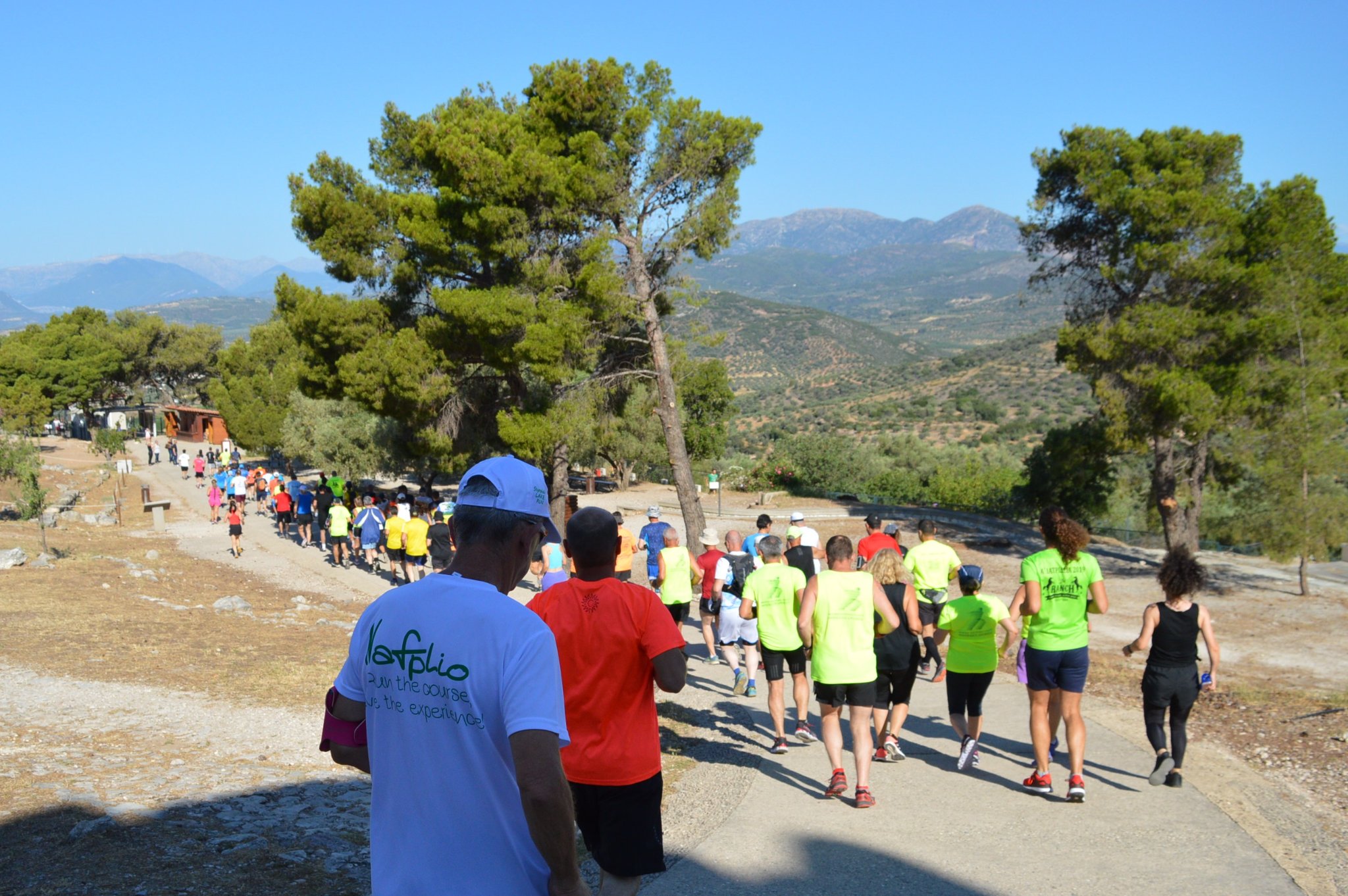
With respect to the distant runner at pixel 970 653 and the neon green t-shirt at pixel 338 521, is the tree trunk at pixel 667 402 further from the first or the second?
the distant runner at pixel 970 653

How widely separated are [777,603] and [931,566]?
2.04m

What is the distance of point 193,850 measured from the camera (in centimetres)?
474

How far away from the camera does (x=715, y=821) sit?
573cm

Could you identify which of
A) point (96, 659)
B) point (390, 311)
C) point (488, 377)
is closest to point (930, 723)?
point (96, 659)

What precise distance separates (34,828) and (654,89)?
17.0 metres

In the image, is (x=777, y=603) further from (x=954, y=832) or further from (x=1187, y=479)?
(x=1187, y=479)

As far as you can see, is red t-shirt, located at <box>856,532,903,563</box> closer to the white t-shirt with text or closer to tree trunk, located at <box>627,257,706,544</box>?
the white t-shirt with text

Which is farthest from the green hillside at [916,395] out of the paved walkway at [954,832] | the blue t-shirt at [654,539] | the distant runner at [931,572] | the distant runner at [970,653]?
the paved walkway at [954,832]

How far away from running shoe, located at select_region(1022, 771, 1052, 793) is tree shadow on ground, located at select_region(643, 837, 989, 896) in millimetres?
1518

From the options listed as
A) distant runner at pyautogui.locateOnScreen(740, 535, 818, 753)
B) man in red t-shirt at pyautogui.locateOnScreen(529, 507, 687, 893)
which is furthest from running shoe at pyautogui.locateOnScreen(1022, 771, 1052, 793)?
man in red t-shirt at pyautogui.locateOnScreen(529, 507, 687, 893)

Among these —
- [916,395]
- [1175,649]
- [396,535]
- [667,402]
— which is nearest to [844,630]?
[1175,649]

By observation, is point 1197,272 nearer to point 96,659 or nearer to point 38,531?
point 96,659

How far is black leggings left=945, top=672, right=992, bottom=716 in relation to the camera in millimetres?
6730

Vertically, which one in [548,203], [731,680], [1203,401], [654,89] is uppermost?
[654,89]
